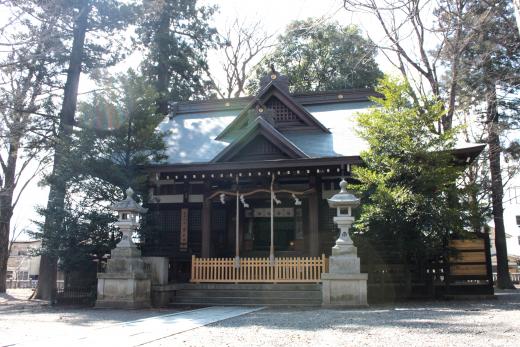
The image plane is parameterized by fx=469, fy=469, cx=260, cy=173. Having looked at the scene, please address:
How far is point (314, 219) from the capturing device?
48.1ft

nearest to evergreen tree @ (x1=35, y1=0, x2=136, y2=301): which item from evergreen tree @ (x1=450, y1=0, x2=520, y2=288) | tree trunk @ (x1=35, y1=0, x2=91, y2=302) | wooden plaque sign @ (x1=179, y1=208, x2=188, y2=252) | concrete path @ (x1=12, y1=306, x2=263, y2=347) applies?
tree trunk @ (x1=35, y1=0, x2=91, y2=302)

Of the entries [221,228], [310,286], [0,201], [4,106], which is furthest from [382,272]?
[0,201]

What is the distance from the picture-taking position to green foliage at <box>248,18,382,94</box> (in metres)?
30.1

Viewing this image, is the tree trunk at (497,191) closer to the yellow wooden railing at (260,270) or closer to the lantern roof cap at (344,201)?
the lantern roof cap at (344,201)

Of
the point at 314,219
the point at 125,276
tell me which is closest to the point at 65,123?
the point at 125,276

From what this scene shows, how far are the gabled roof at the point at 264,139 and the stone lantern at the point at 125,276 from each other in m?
3.85

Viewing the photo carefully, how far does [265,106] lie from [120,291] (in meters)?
9.52

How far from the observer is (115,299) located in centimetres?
1183

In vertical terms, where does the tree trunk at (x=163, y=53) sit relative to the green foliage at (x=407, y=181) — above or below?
above

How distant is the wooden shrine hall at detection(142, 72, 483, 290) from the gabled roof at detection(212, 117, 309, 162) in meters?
0.03

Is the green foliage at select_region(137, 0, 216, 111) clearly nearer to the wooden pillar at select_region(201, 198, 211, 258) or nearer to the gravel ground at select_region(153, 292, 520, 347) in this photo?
the wooden pillar at select_region(201, 198, 211, 258)

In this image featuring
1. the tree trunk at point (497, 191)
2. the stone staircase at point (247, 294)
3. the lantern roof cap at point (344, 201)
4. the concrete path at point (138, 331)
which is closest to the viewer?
the concrete path at point (138, 331)

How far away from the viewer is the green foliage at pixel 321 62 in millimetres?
30109

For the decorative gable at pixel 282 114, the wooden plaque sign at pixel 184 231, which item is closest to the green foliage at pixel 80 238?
the wooden plaque sign at pixel 184 231
